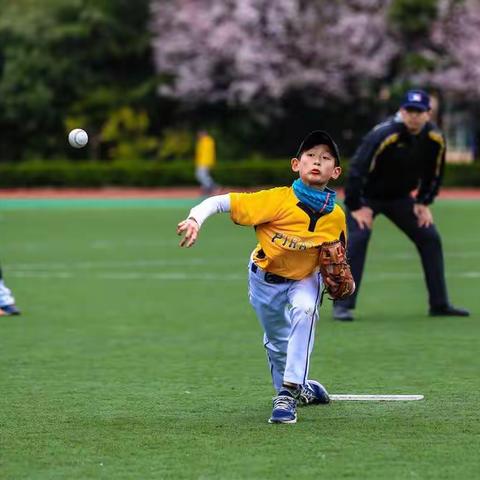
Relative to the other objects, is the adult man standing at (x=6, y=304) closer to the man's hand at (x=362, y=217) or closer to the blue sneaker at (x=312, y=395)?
the man's hand at (x=362, y=217)

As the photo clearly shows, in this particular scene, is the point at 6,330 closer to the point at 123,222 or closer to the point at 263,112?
the point at 123,222

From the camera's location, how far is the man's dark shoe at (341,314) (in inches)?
513

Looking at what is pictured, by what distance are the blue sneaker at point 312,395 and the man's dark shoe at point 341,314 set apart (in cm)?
479

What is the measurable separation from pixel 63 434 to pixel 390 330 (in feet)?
18.1

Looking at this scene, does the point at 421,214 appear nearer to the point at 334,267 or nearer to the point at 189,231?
the point at 334,267

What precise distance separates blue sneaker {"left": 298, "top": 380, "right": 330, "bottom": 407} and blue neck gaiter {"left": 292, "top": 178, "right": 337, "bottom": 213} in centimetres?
107

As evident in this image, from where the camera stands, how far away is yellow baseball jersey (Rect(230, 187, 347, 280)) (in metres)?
7.73

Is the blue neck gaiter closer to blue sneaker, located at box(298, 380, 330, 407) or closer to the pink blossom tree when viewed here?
blue sneaker, located at box(298, 380, 330, 407)

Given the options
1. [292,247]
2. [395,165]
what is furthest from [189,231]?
[395,165]

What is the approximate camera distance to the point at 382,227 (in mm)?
26531

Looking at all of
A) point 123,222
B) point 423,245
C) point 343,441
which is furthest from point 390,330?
point 123,222

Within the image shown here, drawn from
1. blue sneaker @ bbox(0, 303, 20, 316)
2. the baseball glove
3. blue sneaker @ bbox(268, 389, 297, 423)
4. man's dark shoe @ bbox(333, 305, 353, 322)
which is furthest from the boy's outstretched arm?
blue sneaker @ bbox(0, 303, 20, 316)

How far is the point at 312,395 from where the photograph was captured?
26.9ft

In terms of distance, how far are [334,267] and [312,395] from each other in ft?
2.89
